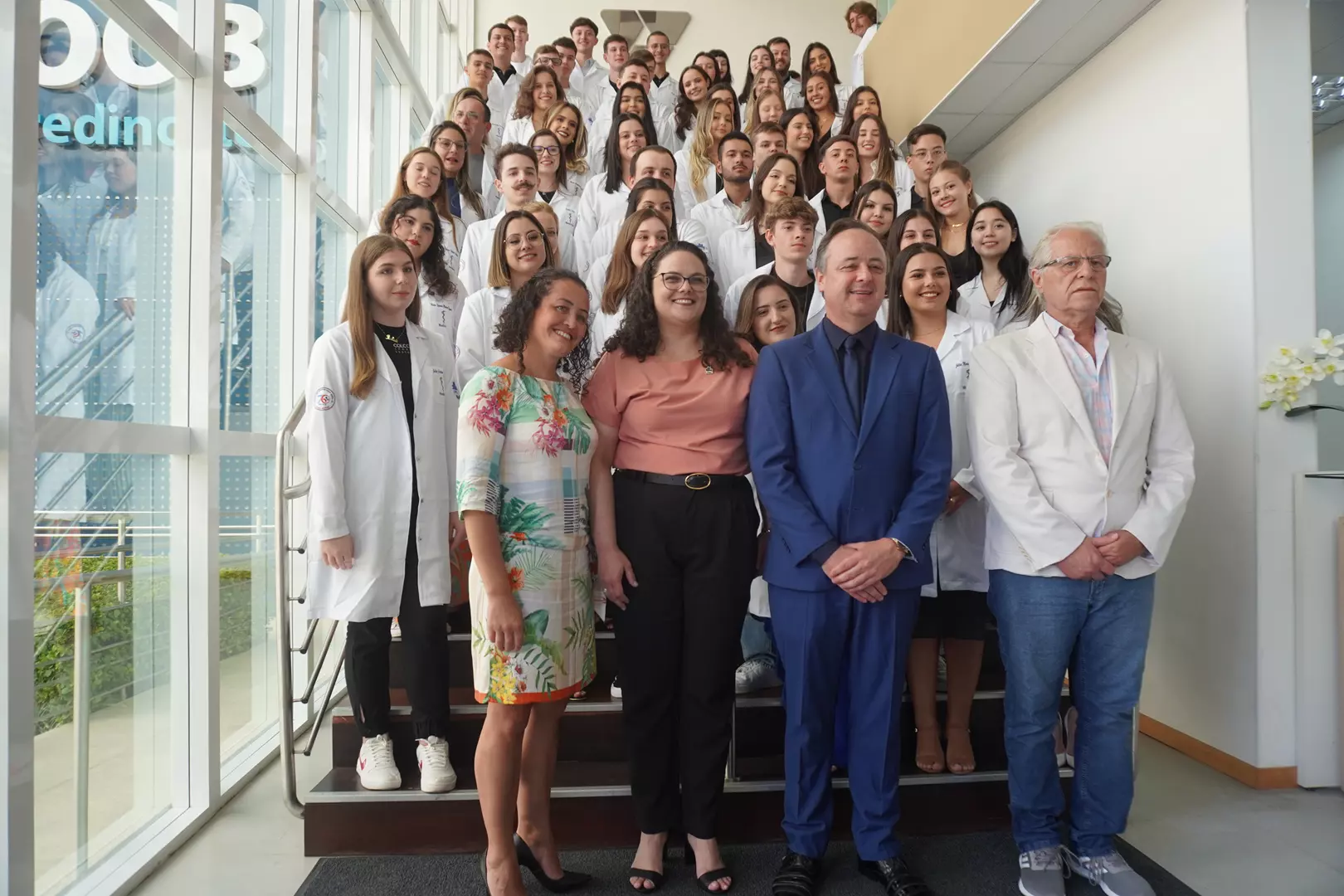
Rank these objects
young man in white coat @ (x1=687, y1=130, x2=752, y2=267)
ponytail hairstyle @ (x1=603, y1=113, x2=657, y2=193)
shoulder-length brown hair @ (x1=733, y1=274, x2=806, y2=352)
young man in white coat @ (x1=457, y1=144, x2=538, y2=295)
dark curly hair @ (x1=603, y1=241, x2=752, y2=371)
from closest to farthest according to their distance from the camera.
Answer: dark curly hair @ (x1=603, y1=241, x2=752, y2=371) → shoulder-length brown hair @ (x1=733, y1=274, x2=806, y2=352) → young man in white coat @ (x1=457, y1=144, x2=538, y2=295) → young man in white coat @ (x1=687, y1=130, x2=752, y2=267) → ponytail hairstyle @ (x1=603, y1=113, x2=657, y2=193)

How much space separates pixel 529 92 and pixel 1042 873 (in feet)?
18.8

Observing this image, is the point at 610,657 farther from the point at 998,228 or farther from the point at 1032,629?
the point at 998,228

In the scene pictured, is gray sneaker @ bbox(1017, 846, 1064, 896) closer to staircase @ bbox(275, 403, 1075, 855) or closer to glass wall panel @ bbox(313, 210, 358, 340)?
staircase @ bbox(275, 403, 1075, 855)

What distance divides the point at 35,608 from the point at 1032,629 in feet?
8.44

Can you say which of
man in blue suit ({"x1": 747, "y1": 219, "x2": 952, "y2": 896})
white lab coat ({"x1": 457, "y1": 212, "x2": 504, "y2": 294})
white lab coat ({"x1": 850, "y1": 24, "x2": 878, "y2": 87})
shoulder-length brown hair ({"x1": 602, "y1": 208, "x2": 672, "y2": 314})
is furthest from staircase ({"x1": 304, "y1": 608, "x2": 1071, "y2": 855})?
white lab coat ({"x1": 850, "y1": 24, "x2": 878, "y2": 87})

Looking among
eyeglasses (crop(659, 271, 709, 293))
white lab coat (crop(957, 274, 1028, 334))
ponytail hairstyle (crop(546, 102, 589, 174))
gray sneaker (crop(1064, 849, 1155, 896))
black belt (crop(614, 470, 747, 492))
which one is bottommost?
gray sneaker (crop(1064, 849, 1155, 896))

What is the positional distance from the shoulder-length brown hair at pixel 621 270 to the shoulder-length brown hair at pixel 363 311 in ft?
3.45

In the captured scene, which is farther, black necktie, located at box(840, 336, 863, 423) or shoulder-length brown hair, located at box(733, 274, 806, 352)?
shoulder-length brown hair, located at box(733, 274, 806, 352)

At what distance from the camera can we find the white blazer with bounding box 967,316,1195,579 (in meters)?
2.35

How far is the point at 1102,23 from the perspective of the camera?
422cm

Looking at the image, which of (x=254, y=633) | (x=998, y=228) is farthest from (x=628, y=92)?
(x=254, y=633)

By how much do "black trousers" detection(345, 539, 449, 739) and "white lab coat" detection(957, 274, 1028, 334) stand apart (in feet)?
7.66

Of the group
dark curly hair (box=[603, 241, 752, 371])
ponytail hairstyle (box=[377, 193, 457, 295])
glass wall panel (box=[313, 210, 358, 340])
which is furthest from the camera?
glass wall panel (box=[313, 210, 358, 340])

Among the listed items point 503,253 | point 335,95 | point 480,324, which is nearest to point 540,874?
point 480,324
